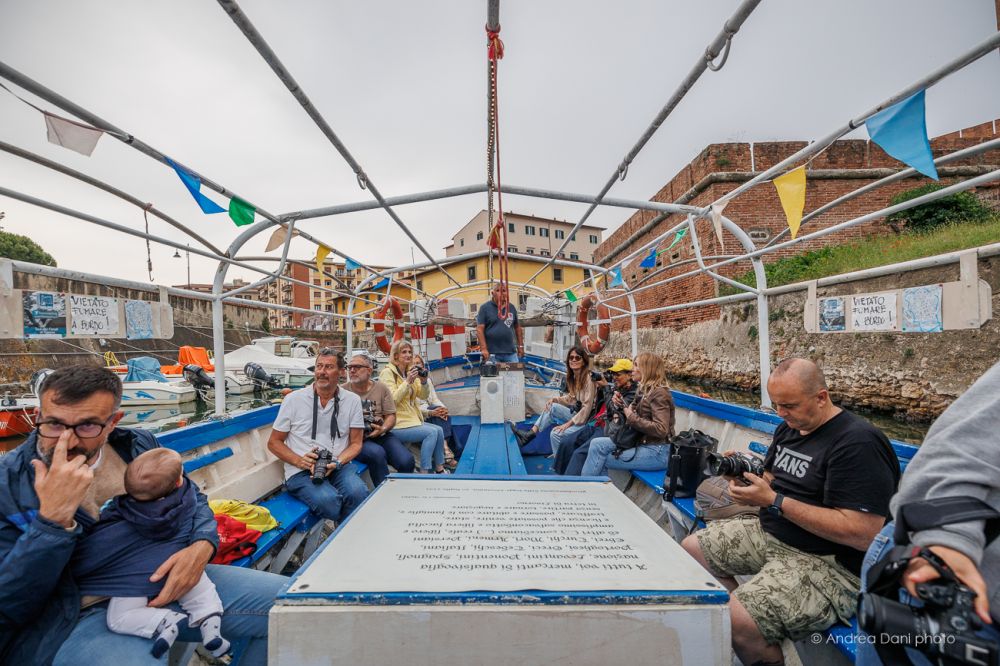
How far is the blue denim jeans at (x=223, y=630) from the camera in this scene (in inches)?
48.9

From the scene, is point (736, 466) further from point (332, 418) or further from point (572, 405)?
point (572, 405)

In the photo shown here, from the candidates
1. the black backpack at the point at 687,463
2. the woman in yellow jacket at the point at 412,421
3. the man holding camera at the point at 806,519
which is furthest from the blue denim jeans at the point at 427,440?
the man holding camera at the point at 806,519

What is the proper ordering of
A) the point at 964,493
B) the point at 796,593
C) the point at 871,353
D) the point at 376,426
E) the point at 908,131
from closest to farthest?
the point at 964,493, the point at 796,593, the point at 908,131, the point at 376,426, the point at 871,353

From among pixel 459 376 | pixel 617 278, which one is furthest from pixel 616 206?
pixel 459 376

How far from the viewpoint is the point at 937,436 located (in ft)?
3.28

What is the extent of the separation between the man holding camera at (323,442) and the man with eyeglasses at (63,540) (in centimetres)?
112

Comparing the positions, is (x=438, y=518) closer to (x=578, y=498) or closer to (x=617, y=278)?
(x=578, y=498)

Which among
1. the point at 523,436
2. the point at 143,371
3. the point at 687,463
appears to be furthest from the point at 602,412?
the point at 143,371

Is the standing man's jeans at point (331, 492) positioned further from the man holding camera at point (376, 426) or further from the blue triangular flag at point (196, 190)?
the blue triangular flag at point (196, 190)

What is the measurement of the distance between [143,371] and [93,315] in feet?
54.0

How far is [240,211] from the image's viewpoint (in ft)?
9.77

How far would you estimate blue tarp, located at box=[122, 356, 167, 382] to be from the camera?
14.6 metres

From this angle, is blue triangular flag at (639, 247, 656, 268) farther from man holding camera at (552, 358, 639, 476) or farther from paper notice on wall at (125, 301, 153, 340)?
paper notice on wall at (125, 301, 153, 340)

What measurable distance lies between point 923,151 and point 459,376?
7.79 metres
